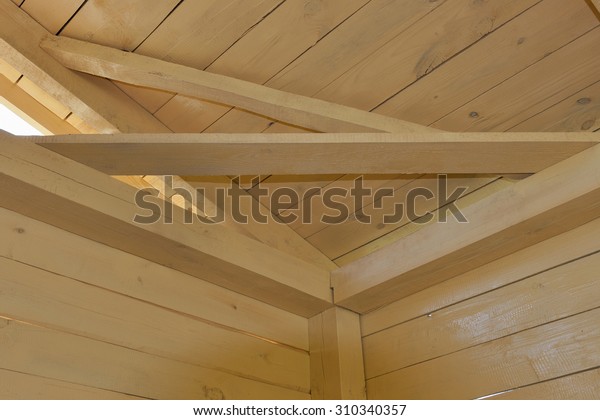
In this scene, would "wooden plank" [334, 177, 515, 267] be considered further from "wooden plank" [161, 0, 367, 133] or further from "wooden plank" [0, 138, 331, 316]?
"wooden plank" [161, 0, 367, 133]

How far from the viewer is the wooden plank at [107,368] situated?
5.58 feet

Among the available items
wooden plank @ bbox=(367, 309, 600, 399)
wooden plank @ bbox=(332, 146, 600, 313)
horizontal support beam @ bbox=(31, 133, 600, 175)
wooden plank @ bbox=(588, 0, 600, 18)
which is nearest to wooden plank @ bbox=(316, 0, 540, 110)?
wooden plank @ bbox=(588, 0, 600, 18)

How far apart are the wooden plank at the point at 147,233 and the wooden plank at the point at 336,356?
6 centimetres

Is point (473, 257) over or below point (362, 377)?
over

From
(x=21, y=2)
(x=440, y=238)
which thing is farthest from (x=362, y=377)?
(x=21, y=2)

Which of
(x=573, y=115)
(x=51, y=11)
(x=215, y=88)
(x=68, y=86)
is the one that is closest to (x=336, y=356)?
(x=215, y=88)

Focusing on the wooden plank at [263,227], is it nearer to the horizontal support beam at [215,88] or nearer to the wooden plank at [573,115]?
the horizontal support beam at [215,88]

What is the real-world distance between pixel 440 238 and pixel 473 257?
11 cm

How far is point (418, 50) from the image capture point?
199cm

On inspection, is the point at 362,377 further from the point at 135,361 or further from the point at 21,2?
the point at 21,2

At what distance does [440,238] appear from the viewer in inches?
81.5

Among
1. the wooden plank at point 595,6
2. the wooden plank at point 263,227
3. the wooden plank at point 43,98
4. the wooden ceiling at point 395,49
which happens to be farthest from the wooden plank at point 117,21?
the wooden plank at point 595,6

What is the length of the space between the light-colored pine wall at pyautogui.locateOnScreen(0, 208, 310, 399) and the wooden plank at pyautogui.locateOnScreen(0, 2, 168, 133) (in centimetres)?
40

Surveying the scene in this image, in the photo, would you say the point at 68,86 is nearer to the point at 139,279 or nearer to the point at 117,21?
the point at 117,21
